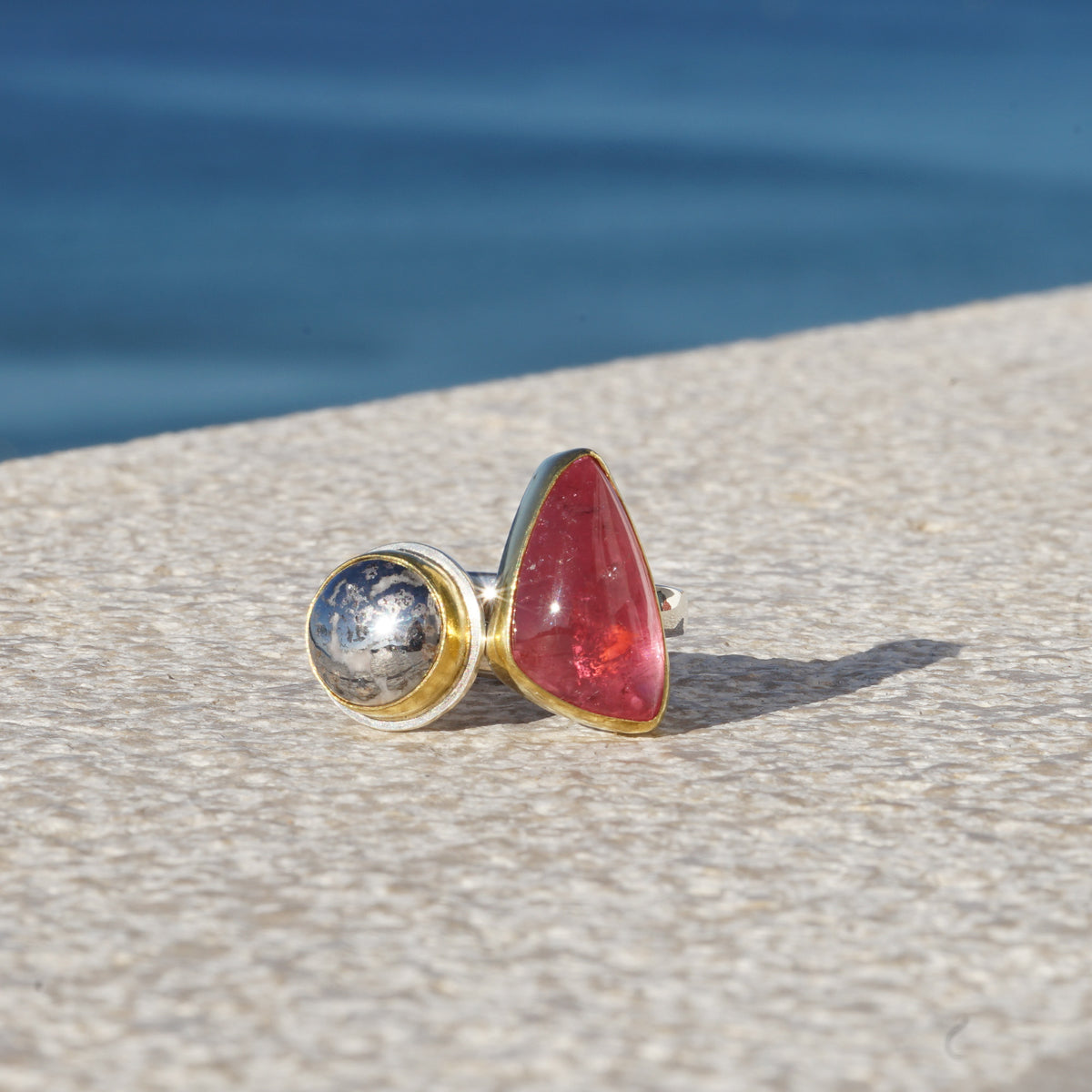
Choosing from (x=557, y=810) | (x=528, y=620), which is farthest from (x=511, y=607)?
(x=557, y=810)

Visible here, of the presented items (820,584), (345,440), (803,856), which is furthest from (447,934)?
(345,440)

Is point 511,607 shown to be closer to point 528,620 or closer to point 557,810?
point 528,620

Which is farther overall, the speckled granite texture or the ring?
the ring

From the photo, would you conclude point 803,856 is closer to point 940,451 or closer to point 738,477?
point 738,477

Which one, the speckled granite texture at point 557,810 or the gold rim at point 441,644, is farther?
the gold rim at point 441,644
